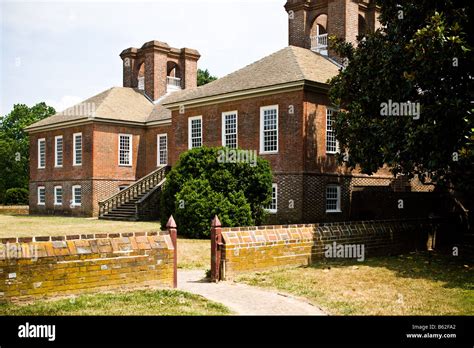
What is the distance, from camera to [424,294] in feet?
32.1

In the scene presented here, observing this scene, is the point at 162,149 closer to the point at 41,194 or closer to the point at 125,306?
the point at 41,194

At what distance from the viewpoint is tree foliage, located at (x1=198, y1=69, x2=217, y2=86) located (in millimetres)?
68125

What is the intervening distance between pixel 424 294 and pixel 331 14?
78.6ft

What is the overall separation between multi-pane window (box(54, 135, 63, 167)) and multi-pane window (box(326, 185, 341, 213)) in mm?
22534

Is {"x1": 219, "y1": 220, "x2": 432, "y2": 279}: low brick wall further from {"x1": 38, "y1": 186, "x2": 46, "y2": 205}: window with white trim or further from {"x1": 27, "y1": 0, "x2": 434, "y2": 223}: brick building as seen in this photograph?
{"x1": 38, "y1": 186, "x2": 46, "y2": 205}: window with white trim

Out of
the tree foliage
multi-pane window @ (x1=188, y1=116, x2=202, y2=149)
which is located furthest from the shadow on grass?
Answer: the tree foliage

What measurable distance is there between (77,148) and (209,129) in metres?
13.3

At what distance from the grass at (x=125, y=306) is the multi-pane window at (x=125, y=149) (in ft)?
96.7

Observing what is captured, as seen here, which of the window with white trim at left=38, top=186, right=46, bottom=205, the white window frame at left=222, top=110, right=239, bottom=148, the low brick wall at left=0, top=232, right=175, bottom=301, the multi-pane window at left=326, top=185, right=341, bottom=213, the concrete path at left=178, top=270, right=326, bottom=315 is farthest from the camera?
the window with white trim at left=38, top=186, right=46, bottom=205

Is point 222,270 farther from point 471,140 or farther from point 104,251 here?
point 471,140

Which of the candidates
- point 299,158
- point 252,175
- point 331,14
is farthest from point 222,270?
point 331,14

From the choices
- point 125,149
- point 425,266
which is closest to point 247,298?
point 425,266

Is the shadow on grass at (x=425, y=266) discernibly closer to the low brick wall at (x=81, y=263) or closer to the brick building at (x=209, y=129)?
the low brick wall at (x=81, y=263)

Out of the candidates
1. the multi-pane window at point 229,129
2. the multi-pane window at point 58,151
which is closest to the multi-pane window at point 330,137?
the multi-pane window at point 229,129
